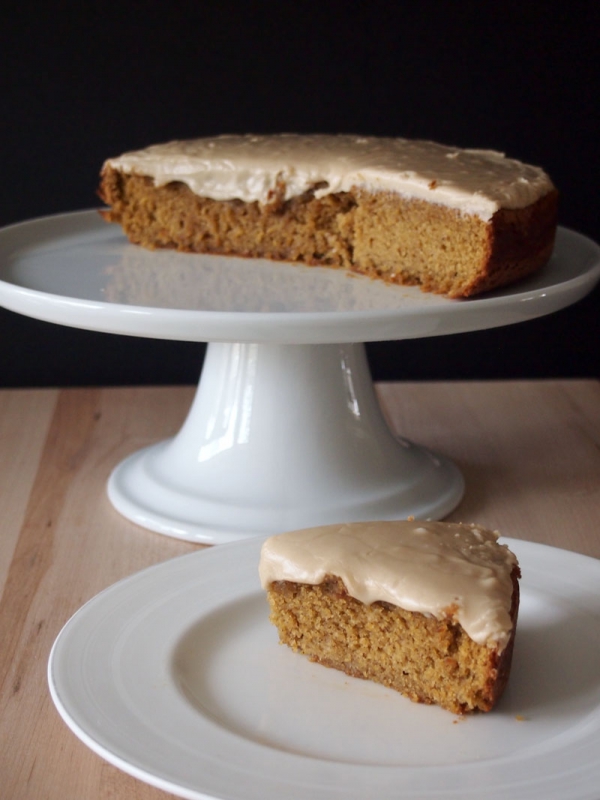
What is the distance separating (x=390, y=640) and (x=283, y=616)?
98 millimetres

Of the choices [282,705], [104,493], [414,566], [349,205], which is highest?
[349,205]

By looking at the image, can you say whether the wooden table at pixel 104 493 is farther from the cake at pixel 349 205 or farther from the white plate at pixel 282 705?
the cake at pixel 349 205

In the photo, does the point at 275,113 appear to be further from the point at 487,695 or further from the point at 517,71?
the point at 487,695

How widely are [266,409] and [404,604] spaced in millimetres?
463

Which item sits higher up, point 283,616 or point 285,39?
point 285,39

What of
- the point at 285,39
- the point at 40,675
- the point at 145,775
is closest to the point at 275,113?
the point at 285,39

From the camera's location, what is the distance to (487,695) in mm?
804

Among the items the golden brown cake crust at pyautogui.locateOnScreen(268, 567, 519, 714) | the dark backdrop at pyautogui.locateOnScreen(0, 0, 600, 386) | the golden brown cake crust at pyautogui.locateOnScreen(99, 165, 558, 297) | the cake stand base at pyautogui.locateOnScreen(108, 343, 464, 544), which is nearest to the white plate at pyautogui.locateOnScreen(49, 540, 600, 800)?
the golden brown cake crust at pyautogui.locateOnScreen(268, 567, 519, 714)

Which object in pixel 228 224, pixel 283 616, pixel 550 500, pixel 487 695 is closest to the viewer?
pixel 487 695

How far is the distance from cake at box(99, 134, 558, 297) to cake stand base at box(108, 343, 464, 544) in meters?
0.14

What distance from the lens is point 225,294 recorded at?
1.14 meters

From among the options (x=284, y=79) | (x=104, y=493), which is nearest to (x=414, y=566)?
(x=104, y=493)

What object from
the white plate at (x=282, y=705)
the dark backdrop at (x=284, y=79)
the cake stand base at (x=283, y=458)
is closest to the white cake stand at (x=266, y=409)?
the cake stand base at (x=283, y=458)

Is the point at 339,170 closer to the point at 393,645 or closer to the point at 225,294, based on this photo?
the point at 225,294
